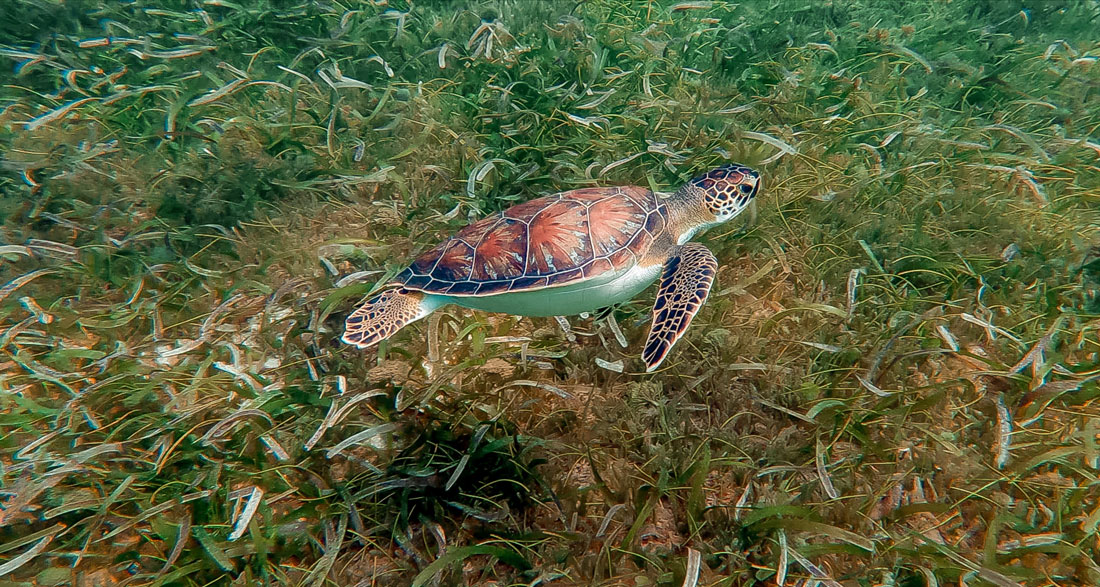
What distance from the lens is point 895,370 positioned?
2.26 metres

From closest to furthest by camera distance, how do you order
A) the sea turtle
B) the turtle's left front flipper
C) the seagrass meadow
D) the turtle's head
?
the seagrass meadow → the turtle's left front flipper → the sea turtle → the turtle's head

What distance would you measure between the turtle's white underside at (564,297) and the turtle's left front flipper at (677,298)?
18cm

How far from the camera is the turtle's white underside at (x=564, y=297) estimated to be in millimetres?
2172

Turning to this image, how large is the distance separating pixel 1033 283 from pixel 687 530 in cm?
282

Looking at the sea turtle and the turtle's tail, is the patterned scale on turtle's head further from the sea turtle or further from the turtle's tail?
the turtle's tail

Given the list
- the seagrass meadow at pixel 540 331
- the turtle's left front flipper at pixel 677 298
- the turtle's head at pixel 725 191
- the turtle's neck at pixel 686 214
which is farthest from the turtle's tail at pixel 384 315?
the turtle's head at pixel 725 191

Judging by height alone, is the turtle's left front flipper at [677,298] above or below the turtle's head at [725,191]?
below

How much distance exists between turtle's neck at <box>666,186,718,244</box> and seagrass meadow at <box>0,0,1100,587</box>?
1.29 ft

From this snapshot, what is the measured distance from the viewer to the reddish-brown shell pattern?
86.8 inches

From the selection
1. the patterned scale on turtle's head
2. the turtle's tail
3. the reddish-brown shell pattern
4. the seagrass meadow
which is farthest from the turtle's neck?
the turtle's tail

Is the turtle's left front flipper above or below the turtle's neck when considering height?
below

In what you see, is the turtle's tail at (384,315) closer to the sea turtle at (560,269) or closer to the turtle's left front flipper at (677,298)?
the sea turtle at (560,269)

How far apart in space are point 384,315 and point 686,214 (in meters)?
1.94

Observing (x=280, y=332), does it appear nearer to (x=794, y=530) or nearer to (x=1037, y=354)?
(x=794, y=530)
